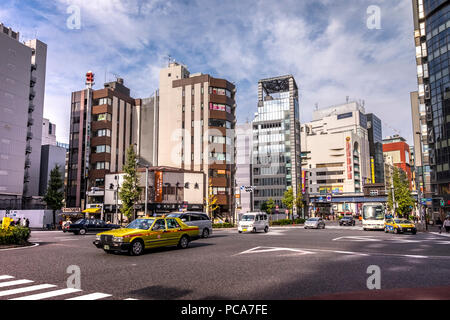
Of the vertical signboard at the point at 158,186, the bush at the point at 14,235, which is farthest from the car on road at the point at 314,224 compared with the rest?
the bush at the point at 14,235

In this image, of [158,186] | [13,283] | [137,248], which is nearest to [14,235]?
[137,248]

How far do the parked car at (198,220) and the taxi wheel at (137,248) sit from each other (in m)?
8.52

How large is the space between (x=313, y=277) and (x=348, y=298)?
2890 millimetres

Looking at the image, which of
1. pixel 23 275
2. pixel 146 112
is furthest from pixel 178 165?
pixel 23 275

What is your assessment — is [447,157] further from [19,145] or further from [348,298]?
[19,145]

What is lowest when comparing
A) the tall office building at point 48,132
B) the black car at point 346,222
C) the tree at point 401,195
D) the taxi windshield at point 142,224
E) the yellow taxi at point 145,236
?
the black car at point 346,222

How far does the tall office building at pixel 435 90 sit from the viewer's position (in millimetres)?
59562

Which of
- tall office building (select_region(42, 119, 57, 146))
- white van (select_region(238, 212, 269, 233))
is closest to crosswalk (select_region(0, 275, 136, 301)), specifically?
white van (select_region(238, 212, 269, 233))

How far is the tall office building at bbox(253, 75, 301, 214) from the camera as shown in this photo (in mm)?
107938

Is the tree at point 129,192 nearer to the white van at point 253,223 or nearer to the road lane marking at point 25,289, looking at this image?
the white van at point 253,223

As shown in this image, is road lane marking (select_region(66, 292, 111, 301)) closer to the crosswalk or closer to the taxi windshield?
the crosswalk

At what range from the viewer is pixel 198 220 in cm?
2456

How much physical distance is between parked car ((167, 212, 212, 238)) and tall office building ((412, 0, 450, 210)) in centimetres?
4887

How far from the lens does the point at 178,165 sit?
6375 cm
